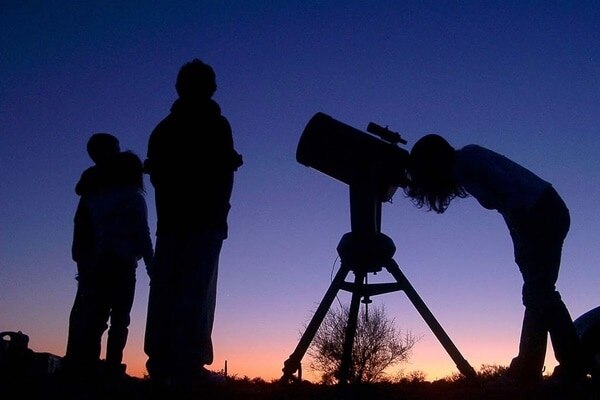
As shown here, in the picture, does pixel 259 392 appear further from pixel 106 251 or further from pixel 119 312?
pixel 106 251

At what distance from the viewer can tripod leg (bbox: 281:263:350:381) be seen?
259 inches

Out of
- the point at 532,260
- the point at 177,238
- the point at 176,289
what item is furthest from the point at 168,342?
the point at 532,260

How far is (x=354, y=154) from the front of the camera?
24.6ft

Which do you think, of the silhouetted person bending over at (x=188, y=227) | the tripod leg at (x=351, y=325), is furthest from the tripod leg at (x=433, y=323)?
the silhouetted person bending over at (x=188, y=227)

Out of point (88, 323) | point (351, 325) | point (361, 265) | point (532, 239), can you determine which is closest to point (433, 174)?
point (532, 239)

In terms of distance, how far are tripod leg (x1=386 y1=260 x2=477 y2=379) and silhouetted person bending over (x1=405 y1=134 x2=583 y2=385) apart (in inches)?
40.4

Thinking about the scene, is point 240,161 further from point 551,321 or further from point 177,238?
point 551,321

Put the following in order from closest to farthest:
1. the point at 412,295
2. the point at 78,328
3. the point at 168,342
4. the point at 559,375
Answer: the point at 168,342 < the point at 559,375 < the point at 78,328 < the point at 412,295

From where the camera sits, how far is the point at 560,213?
212 inches

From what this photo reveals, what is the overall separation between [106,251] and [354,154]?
284 centimetres

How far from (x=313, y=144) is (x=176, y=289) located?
3.13 m

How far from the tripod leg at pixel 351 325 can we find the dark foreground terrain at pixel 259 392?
1482 millimetres

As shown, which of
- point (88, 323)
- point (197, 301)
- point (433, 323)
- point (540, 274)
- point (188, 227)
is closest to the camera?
point (197, 301)

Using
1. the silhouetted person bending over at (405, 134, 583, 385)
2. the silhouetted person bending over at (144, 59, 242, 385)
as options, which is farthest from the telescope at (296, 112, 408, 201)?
the silhouetted person bending over at (144, 59, 242, 385)
